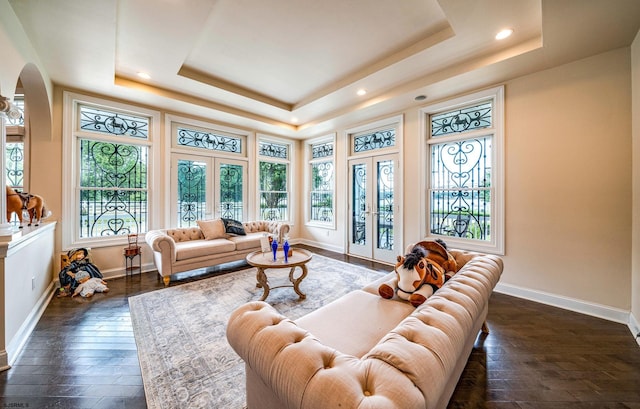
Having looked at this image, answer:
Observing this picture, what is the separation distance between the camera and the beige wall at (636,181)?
7.69ft

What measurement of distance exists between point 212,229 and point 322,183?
2761 millimetres

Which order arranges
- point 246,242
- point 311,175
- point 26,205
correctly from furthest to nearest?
point 311,175
point 246,242
point 26,205

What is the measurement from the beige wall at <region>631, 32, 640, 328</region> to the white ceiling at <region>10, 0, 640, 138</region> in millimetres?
282

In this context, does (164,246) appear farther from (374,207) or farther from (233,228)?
(374,207)

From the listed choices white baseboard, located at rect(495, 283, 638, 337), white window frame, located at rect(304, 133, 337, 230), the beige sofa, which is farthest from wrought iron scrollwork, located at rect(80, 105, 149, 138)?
white baseboard, located at rect(495, 283, 638, 337)

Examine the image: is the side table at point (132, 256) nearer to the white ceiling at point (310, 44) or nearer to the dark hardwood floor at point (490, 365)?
the dark hardwood floor at point (490, 365)

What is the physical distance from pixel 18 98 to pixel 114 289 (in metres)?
3.07

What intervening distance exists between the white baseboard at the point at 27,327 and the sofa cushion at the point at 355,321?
232cm

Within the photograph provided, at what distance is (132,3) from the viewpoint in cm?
227

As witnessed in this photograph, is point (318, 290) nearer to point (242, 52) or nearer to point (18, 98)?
point (242, 52)

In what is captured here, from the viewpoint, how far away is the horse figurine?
99.8 inches

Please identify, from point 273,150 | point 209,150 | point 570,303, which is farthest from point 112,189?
point 570,303

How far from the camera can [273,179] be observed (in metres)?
6.17

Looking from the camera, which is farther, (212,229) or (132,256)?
(212,229)
